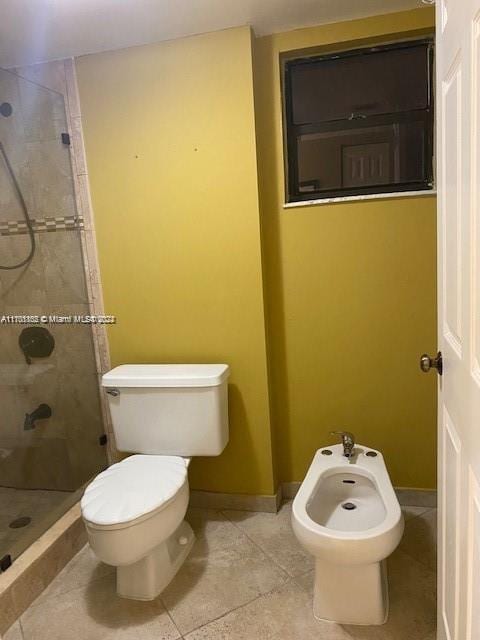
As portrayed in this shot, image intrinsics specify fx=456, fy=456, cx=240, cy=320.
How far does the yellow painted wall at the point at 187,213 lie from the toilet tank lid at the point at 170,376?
4.4 inches

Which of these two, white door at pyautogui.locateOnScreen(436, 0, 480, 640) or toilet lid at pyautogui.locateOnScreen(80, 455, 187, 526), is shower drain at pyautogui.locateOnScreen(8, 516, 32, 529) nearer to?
toilet lid at pyautogui.locateOnScreen(80, 455, 187, 526)

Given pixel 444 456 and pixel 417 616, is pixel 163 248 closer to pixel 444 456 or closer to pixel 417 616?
pixel 444 456

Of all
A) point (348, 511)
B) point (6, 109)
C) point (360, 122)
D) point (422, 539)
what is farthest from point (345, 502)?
point (6, 109)

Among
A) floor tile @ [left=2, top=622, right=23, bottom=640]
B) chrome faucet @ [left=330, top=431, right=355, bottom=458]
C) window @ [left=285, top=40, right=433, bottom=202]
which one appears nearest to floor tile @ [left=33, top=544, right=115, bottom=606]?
floor tile @ [left=2, top=622, right=23, bottom=640]

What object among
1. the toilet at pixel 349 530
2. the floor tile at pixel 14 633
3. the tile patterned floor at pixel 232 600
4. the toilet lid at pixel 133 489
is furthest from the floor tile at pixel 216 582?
the floor tile at pixel 14 633

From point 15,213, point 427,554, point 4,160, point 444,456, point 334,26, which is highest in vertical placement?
point 334,26

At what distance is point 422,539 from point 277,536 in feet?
2.00

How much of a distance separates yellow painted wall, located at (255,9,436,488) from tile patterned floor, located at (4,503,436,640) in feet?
1.52

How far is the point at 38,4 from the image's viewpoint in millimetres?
1615

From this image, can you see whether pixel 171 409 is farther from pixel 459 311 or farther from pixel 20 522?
pixel 459 311

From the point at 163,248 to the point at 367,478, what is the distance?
130 cm

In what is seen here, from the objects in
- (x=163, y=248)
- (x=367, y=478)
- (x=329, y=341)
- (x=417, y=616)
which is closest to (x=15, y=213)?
(x=163, y=248)

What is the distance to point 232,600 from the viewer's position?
166 cm

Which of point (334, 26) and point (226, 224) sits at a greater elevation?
point (334, 26)
